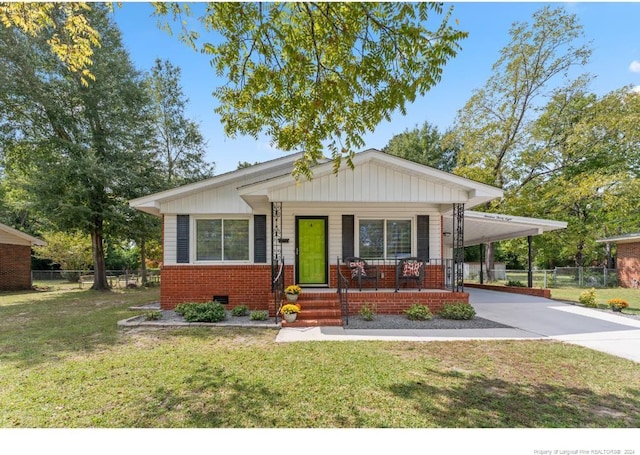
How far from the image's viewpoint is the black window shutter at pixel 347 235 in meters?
9.39

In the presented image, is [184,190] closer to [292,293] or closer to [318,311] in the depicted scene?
[292,293]

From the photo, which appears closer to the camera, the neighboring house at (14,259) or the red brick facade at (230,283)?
the red brick facade at (230,283)

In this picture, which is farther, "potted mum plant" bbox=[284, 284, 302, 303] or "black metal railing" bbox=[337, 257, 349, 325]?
"potted mum plant" bbox=[284, 284, 302, 303]

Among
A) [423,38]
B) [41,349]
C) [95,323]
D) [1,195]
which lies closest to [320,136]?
[423,38]

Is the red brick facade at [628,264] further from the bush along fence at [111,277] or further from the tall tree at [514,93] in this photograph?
the bush along fence at [111,277]

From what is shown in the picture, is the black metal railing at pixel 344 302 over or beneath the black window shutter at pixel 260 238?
beneath

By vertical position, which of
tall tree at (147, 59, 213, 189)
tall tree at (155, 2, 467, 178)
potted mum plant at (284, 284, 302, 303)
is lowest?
potted mum plant at (284, 284, 302, 303)

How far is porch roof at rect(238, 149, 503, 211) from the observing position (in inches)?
306

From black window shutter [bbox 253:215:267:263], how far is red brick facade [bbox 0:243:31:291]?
53.3ft

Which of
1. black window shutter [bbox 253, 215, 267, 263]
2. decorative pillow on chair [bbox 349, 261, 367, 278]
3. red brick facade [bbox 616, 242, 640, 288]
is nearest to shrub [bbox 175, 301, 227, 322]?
black window shutter [bbox 253, 215, 267, 263]

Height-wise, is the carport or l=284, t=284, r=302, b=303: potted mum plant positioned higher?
the carport

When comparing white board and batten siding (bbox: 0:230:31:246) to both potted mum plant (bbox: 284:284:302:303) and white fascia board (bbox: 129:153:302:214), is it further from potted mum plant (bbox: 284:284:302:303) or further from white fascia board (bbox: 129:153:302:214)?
potted mum plant (bbox: 284:284:302:303)

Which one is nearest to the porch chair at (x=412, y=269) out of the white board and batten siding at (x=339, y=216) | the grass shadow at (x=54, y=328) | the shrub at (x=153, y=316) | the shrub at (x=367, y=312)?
the white board and batten siding at (x=339, y=216)

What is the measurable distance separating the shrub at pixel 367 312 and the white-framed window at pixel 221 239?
146 inches
